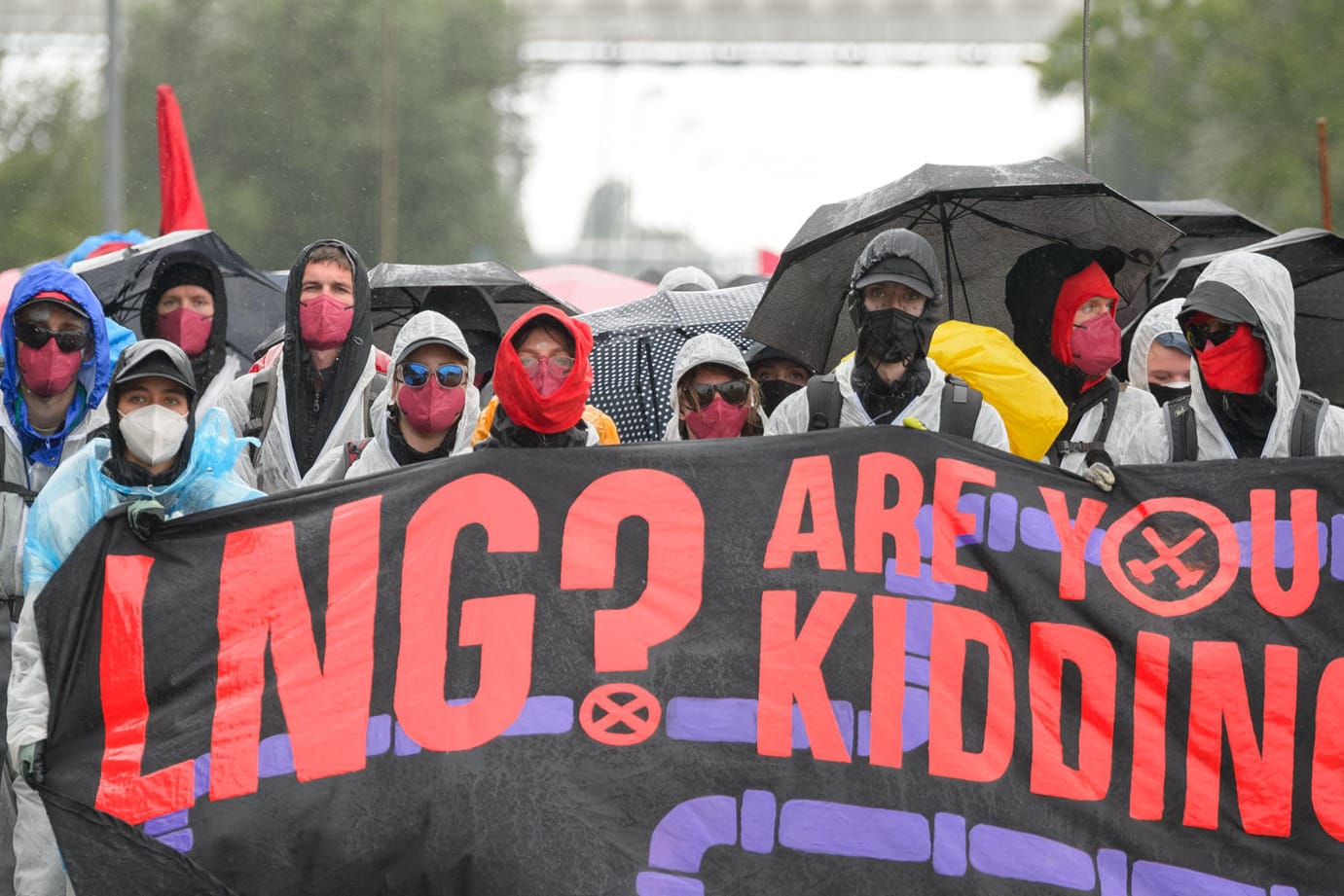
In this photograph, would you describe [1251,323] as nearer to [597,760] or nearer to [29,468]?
[597,760]

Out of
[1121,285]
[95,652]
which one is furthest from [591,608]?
[1121,285]

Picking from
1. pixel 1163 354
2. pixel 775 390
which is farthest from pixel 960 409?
pixel 1163 354

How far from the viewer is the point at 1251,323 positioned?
539 centimetres

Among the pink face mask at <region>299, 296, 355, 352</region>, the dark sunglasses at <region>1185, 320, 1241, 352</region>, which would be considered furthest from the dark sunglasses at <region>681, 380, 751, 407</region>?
the dark sunglasses at <region>1185, 320, 1241, 352</region>

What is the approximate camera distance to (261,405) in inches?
245

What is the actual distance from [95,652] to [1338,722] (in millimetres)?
3123

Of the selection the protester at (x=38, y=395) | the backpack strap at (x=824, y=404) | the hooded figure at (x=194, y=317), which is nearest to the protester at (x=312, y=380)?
the protester at (x=38, y=395)

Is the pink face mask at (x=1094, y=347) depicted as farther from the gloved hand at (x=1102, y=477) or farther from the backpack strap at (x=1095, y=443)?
the gloved hand at (x=1102, y=477)

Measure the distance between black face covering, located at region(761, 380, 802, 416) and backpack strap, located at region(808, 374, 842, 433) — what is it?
150cm

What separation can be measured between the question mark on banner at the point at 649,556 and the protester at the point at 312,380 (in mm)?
1443

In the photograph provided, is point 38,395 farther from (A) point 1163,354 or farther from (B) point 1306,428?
(A) point 1163,354

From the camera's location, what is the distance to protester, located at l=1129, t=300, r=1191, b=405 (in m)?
6.93

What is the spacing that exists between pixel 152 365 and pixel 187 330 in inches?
87.2

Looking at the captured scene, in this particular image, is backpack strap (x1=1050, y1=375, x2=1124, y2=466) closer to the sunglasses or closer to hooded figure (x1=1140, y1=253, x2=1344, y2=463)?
hooded figure (x1=1140, y1=253, x2=1344, y2=463)
